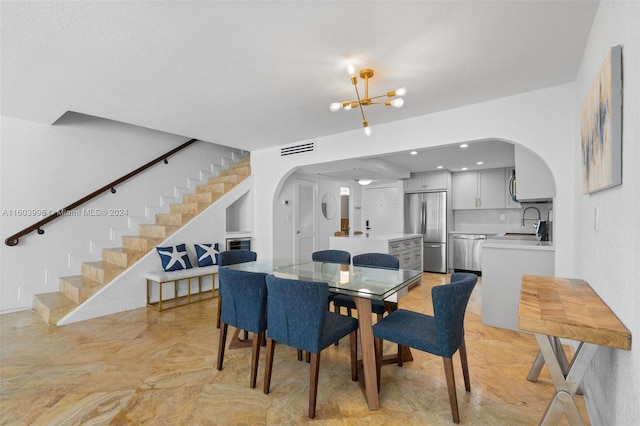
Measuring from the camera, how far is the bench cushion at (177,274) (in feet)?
12.8

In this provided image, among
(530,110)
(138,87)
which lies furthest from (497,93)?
(138,87)

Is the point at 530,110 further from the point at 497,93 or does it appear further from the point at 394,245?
the point at 394,245

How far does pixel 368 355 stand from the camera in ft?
6.42

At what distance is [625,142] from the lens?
4.10 ft

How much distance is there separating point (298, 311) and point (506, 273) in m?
2.54

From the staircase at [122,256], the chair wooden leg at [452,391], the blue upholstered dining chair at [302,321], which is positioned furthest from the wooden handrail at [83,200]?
the chair wooden leg at [452,391]

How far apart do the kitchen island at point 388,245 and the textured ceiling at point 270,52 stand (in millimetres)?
2096

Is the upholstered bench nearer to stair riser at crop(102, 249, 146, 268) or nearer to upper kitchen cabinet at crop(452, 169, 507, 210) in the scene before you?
stair riser at crop(102, 249, 146, 268)

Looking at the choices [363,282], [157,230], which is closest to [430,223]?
[363,282]

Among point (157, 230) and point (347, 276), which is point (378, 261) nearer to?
point (347, 276)

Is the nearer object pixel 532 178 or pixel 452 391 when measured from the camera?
pixel 452 391

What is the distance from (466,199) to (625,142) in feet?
18.7

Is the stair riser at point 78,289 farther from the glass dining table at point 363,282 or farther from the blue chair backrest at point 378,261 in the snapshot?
the blue chair backrest at point 378,261

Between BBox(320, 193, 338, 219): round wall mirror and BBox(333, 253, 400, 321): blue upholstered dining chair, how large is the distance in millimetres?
3695
